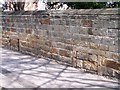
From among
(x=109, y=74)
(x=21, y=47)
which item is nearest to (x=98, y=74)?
(x=109, y=74)

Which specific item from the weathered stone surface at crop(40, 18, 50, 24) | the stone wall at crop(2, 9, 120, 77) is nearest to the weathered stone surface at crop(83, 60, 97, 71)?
the stone wall at crop(2, 9, 120, 77)

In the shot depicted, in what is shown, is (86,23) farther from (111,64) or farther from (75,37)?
(111,64)

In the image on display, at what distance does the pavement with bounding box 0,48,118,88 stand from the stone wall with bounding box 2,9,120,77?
0.26 meters

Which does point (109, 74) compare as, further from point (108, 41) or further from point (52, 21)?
point (52, 21)

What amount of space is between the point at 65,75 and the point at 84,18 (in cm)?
136

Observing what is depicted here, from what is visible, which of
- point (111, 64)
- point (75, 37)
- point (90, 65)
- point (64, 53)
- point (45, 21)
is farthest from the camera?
point (45, 21)

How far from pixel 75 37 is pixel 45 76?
1.33 metres

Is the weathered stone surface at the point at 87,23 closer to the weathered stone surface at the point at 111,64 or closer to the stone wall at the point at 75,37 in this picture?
the stone wall at the point at 75,37

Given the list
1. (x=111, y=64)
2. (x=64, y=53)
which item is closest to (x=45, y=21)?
(x=64, y=53)

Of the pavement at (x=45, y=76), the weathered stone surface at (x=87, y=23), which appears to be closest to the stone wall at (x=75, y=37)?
the weathered stone surface at (x=87, y=23)

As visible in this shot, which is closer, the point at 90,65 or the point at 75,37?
the point at 90,65

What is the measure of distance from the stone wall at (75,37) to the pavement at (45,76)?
0.85ft

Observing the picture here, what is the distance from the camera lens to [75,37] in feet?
23.9

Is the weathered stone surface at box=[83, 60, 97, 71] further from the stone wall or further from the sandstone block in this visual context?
the sandstone block
